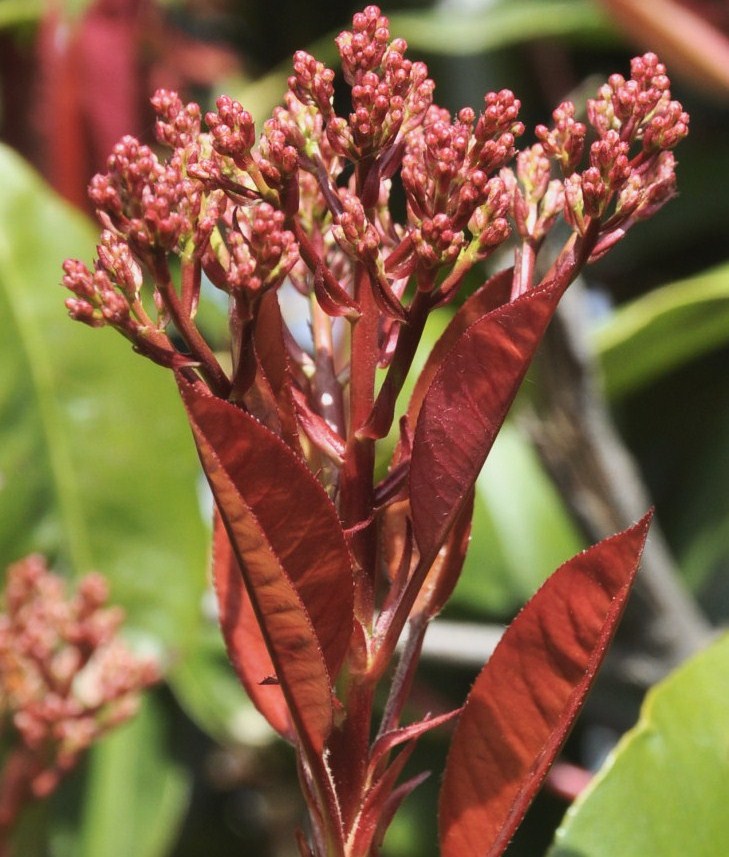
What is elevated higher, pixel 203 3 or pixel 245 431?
pixel 203 3

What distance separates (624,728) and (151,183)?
0.96 m

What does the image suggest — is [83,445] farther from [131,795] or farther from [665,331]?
[665,331]

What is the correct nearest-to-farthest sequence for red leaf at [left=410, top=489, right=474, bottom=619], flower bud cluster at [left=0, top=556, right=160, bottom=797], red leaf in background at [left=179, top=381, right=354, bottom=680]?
red leaf in background at [left=179, top=381, right=354, bottom=680] < red leaf at [left=410, top=489, right=474, bottom=619] < flower bud cluster at [left=0, top=556, right=160, bottom=797]

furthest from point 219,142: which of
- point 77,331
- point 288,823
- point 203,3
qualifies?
point 203,3

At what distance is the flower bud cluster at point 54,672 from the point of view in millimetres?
929

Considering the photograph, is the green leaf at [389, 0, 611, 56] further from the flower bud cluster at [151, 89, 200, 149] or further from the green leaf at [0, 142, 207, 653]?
the flower bud cluster at [151, 89, 200, 149]

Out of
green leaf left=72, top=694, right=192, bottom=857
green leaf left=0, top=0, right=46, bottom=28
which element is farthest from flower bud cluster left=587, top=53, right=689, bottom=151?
green leaf left=0, top=0, right=46, bottom=28

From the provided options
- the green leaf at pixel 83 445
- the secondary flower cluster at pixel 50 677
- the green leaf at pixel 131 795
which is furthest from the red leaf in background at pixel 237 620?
the green leaf at pixel 131 795

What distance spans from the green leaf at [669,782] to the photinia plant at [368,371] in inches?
5.8

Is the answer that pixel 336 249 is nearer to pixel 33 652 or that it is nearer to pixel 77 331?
pixel 33 652

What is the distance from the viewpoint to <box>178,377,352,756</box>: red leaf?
0.44 metres

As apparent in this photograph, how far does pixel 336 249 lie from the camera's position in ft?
1.96

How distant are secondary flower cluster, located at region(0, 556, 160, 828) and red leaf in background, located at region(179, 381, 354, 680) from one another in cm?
51

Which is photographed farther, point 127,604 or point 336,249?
point 127,604
